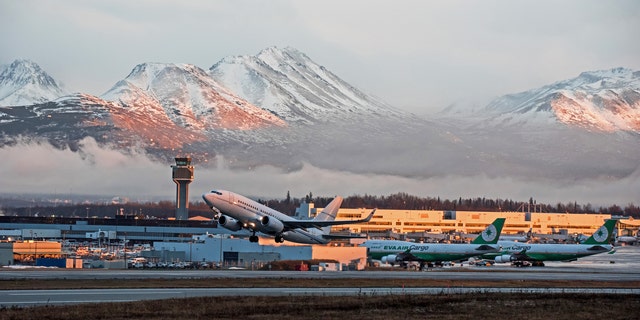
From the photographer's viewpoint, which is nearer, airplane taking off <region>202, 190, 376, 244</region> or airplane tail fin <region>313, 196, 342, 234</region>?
airplane taking off <region>202, 190, 376, 244</region>

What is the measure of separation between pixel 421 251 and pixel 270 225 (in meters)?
48.2

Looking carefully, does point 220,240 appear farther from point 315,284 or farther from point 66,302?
point 66,302

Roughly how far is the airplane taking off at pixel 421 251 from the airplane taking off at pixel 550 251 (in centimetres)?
314

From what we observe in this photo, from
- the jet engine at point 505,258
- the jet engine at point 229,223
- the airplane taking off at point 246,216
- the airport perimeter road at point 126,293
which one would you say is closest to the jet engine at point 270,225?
the airplane taking off at point 246,216

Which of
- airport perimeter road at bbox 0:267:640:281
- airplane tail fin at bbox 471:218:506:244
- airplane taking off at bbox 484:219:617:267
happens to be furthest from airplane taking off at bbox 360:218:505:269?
airport perimeter road at bbox 0:267:640:281

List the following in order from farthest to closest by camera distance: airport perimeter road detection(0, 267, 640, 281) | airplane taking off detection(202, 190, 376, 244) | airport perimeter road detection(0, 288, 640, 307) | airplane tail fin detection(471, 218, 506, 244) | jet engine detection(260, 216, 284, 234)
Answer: airplane tail fin detection(471, 218, 506, 244) < jet engine detection(260, 216, 284, 234) < airplane taking off detection(202, 190, 376, 244) < airport perimeter road detection(0, 267, 640, 281) < airport perimeter road detection(0, 288, 640, 307)

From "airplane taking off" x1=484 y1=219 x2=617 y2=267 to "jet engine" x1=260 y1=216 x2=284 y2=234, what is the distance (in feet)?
201

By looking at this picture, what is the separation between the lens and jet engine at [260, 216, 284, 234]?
11355 cm

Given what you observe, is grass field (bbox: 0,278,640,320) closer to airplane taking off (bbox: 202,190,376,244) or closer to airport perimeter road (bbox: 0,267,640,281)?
airport perimeter road (bbox: 0,267,640,281)

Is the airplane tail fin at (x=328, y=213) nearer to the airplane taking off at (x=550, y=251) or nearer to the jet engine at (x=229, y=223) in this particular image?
the airplane taking off at (x=550, y=251)

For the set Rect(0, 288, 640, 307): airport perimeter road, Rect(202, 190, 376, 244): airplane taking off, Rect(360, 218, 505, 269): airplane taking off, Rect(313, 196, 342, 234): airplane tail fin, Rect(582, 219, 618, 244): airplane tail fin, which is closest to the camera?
Rect(0, 288, 640, 307): airport perimeter road

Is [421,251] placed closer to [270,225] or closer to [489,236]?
[489,236]

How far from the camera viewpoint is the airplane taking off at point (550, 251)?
16762cm

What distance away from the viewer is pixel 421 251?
157125 mm
